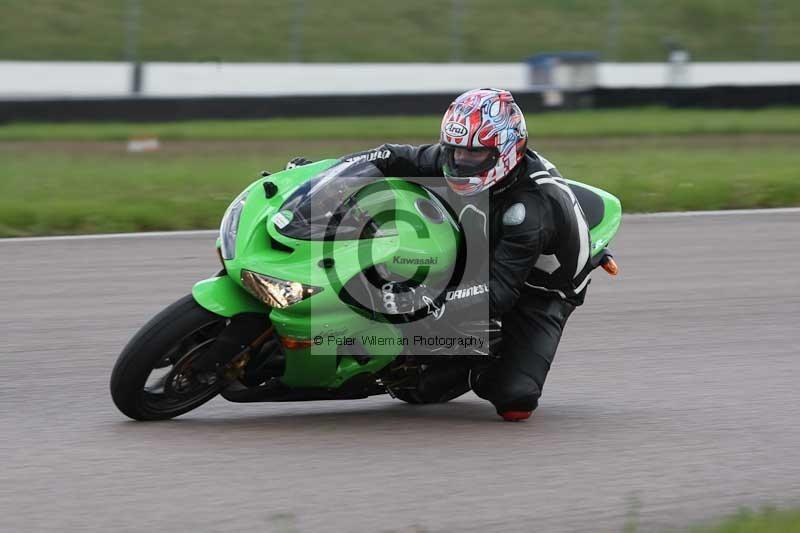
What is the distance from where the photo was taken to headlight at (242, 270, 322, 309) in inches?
189

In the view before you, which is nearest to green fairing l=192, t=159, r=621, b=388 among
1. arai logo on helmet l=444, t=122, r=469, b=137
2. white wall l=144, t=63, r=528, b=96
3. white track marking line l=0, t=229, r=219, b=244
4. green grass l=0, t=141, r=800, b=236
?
arai logo on helmet l=444, t=122, r=469, b=137

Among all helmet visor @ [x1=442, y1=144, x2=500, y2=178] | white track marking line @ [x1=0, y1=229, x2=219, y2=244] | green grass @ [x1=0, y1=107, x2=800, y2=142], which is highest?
helmet visor @ [x1=442, y1=144, x2=500, y2=178]

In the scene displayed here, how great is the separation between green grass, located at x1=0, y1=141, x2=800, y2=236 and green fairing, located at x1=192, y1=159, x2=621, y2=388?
5521mm

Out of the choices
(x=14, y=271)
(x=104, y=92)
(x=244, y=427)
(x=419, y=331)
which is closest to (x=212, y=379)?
(x=244, y=427)

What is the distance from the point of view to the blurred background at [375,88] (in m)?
14.3

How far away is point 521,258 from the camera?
5.28m

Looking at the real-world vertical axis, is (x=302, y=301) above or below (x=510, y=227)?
below

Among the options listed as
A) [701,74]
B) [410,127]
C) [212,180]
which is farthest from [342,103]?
[701,74]

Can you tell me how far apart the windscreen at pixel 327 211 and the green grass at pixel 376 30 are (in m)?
18.0

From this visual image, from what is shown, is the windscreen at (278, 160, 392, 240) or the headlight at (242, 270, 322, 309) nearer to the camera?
the headlight at (242, 270, 322, 309)

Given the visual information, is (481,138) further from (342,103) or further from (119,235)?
(342,103)

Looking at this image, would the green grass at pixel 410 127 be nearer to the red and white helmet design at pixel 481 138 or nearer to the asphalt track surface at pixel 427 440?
the asphalt track surface at pixel 427 440

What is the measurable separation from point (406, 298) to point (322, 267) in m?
0.37

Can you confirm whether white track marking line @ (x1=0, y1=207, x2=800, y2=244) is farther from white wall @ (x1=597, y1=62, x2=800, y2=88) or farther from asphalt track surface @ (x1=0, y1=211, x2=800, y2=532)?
white wall @ (x1=597, y1=62, x2=800, y2=88)
